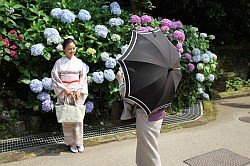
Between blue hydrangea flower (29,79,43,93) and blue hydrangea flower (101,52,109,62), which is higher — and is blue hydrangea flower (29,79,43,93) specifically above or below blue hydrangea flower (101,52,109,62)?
below

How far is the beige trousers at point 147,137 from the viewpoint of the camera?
309 cm

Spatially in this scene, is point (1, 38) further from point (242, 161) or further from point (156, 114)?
point (242, 161)

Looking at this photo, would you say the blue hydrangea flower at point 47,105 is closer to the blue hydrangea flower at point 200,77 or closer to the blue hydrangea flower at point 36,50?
the blue hydrangea flower at point 36,50

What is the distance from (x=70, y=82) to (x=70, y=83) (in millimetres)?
16

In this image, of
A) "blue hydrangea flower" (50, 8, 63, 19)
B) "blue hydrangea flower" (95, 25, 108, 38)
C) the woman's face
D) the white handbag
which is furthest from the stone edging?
"blue hydrangea flower" (50, 8, 63, 19)

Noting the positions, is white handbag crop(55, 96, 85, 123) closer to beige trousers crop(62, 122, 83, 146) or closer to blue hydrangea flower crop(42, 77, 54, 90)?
beige trousers crop(62, 122, 83, 146)

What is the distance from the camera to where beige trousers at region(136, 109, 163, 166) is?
10.1 feet

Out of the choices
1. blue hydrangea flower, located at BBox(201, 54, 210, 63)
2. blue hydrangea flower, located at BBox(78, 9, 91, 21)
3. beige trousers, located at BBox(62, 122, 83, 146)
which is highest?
blue hydrangea flower, located at BBox(78, 9, 91, 21)

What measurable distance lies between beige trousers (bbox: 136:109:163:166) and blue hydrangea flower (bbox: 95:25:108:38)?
2.65m

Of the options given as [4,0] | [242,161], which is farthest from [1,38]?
[242,161]

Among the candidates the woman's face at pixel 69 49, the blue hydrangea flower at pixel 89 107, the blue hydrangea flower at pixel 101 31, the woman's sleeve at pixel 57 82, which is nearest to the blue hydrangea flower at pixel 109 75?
the blue hydrangea flower at pixel 89 107

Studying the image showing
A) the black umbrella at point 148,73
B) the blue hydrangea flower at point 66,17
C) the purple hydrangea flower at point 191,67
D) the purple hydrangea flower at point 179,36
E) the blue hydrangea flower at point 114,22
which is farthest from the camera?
the purple hydrangea flower at point 191,67

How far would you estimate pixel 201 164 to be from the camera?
417 cm

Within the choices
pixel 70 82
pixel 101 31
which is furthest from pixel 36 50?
pixel 101 31
